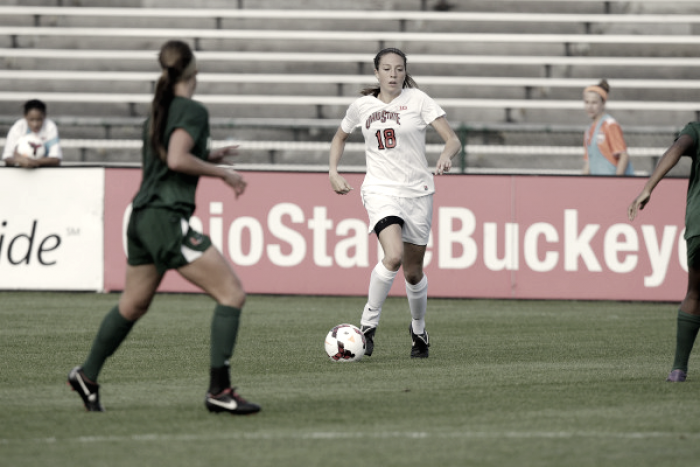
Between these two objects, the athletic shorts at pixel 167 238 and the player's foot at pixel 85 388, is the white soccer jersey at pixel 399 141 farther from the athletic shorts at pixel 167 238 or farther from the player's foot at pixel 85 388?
the player's foot at pixel 85 388

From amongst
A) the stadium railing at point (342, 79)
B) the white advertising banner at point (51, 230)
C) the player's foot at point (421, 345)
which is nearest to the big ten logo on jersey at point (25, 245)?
the white advertising banner at point (51, 230)

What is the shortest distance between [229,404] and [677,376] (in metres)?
2.92

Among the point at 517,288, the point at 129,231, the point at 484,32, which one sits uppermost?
the point at 484,32

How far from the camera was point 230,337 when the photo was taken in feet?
20.5

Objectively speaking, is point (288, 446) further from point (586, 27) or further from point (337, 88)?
point (586, 27)

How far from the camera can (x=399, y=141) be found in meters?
9.05

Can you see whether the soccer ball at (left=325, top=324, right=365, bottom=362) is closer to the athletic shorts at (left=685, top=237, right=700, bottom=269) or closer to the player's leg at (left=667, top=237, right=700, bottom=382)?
the player's leg at (left=667, top=237, right=700, bottom=382)

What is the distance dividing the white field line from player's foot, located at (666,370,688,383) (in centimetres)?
189

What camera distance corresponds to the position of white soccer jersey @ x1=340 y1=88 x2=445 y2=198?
903 centimetres

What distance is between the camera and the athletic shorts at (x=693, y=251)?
24.2ft

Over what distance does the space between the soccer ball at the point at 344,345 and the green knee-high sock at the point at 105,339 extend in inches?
95.9

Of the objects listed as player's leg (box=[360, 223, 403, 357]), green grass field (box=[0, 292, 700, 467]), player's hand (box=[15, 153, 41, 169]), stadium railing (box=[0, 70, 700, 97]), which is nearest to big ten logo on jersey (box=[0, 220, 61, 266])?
player's hand (box=[15, 153, 41, 169])

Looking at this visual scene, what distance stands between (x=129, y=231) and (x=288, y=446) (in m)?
1.51

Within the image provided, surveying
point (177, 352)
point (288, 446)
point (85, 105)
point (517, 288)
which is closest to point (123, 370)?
point (177, 352)
